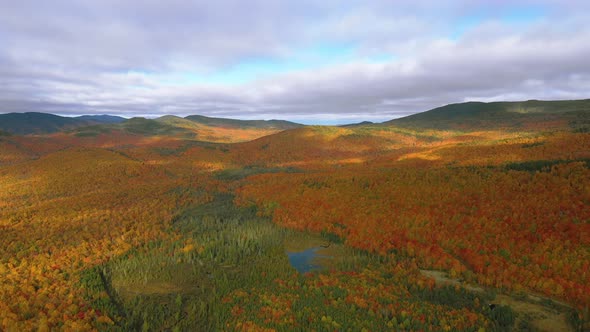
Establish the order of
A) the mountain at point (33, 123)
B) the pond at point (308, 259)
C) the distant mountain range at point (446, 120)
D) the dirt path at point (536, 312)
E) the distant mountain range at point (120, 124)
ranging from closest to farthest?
1. the dirt path at point (536, 312)
2. the pond at point (308, 259)
3. the distant mountain range at point (446, 120)
4. the distant mountain range at point (120, 124)
5. the mountain at point (33, 123)

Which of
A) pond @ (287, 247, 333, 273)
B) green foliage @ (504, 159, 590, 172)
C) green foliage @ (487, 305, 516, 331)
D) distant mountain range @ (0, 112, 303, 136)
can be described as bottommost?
pond @ (287, 247, 333, 273)

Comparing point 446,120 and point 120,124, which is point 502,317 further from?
point 120,124

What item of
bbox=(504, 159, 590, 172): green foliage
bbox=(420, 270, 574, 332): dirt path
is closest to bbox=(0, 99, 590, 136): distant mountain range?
bbox=(504, 159, 590, 172): green foliage

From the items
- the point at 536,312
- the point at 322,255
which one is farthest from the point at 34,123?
the point at 536,312

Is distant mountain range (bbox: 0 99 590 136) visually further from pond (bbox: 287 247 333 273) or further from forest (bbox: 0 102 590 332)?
pond (bbox: 287 247 333 273)

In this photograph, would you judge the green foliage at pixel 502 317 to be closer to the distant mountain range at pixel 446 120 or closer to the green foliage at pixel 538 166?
the green foliage at pixel 538 166

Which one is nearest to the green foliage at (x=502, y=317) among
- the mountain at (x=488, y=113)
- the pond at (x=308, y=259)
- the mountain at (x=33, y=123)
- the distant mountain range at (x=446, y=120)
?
the pond at (x=308, y=259)

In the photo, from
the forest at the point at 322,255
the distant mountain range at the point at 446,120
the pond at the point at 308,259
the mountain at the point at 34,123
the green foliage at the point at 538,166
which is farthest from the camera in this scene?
the mountain at the point at 34,123
